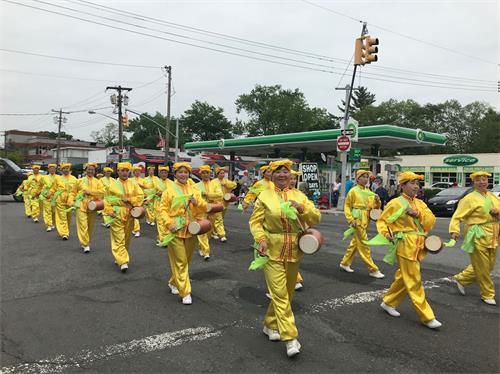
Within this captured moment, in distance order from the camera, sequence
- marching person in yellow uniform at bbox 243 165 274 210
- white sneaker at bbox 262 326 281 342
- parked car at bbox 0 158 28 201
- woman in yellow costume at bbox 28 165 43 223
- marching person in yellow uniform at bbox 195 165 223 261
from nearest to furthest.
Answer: white sneaker at bbox 262 326 281 342
marching person in yellow uniform at bbox 243 165 274 210
marching person in yellow uniform at bbox 195 165 223 261
woman in yellow costume at bbox 28 165 43 223
parked car at bbox 0 158 28 201

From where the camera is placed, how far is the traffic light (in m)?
14.9

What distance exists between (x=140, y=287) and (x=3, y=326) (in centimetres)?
197

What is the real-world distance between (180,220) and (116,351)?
1989mm

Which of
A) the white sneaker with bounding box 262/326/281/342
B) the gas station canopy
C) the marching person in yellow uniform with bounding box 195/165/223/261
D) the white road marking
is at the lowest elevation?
the white road marking

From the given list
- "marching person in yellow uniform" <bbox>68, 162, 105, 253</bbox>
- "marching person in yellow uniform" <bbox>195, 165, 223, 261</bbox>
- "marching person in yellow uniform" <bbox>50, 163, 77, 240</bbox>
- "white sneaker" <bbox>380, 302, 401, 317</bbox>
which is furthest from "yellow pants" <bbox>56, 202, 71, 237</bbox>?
"white sneaker" <bbox>380, 302, 401, 317</bbox>

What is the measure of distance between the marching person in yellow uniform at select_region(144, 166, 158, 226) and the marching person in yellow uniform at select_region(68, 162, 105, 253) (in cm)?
215

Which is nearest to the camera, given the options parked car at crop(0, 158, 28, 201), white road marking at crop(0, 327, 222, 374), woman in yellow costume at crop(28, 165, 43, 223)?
white road marking at crop(0, 327, 222, 374)

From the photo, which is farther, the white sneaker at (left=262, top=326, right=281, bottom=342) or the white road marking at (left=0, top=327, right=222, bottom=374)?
the white sneaker at (left=262, top=326, right=281, bottom=342)

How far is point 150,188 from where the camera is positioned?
456 inches

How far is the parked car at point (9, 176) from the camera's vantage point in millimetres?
22000

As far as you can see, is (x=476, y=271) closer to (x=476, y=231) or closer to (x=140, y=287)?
(x=476, y=231)

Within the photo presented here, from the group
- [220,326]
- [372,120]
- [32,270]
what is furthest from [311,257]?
[372,120]

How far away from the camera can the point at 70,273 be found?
7227 mm

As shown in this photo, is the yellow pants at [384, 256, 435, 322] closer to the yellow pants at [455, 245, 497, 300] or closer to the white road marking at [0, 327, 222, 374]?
the yellow pants at [455, 245, 497, 300]
